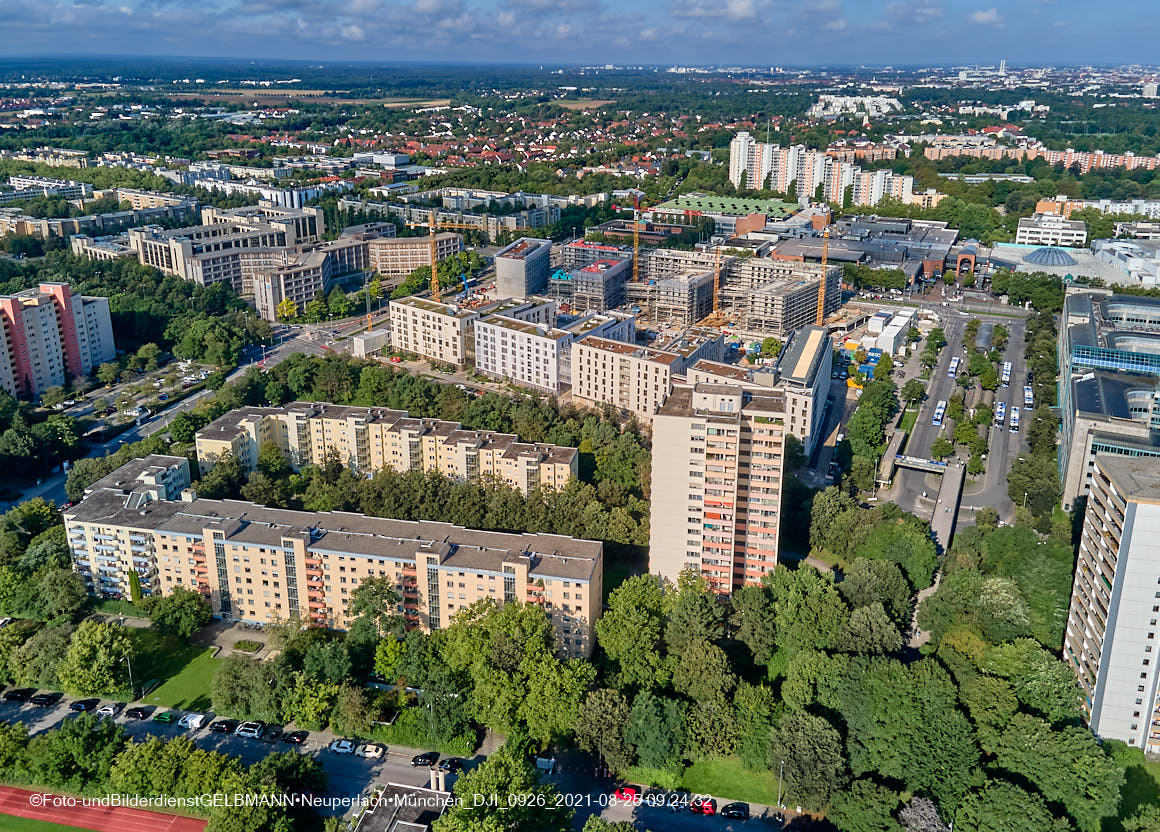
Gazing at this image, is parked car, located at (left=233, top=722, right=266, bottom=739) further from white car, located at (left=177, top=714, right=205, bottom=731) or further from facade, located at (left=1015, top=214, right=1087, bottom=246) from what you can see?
facade, located at (left=1015, top=214, right=1087, bottom=246)

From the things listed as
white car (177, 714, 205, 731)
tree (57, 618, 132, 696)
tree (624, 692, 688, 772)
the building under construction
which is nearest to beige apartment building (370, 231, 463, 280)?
the building under construction

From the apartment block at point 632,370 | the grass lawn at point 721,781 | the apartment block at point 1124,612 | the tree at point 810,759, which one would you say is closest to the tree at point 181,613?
the grass lawn at point 721,781

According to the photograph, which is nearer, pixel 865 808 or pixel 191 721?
pixel 865 808

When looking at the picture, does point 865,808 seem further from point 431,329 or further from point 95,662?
point 431,329

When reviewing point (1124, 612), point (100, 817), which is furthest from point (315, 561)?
point (1124, 612)

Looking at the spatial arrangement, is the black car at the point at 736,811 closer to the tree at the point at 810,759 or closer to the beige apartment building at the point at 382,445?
the tree at the point at 810,759

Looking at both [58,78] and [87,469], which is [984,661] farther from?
[58,78]
